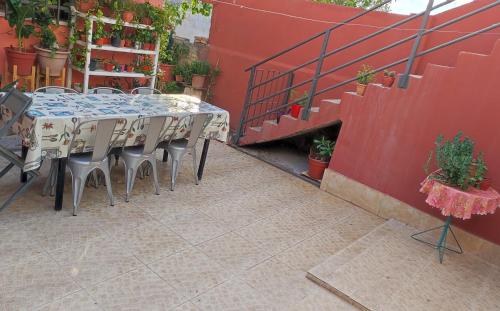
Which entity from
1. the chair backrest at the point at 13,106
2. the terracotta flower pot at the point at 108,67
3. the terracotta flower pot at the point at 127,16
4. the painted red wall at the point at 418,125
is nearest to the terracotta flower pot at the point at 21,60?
the terracotta flower pot at the point at 108,67

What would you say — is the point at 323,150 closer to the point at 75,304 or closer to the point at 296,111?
the point at 296,111

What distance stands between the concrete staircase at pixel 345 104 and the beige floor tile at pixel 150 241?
2.54 meters

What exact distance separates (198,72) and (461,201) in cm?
532

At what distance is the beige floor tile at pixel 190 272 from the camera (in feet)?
9.56

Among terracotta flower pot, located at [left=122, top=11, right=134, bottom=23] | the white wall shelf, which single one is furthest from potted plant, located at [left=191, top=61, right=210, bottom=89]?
terracotta flower pot, located at [left=122, top=11, right=134, bottom=23]

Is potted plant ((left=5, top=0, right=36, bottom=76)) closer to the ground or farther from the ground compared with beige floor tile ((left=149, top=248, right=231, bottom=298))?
Result: farther from the ground

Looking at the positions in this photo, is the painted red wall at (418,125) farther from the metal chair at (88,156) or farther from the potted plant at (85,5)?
the potted plant at (85,5)

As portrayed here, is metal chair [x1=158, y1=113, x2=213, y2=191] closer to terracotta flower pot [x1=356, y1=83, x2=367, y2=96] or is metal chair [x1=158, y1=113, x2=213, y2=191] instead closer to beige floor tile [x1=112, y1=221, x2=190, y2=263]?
beige floor tile [x1=112, y1=221, x2=190, y2=263]

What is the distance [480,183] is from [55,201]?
387cm

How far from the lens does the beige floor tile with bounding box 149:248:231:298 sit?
2914 millimetres

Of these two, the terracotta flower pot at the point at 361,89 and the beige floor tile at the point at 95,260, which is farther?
the terracotta flower pot at the point at 361,89

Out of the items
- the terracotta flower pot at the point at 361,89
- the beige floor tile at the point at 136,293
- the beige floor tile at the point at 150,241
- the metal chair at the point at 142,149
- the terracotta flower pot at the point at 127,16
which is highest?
the terracotta flower pot at the point at 127,16

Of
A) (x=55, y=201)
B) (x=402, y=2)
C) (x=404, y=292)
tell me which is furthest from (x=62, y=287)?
(x=402, y=2)

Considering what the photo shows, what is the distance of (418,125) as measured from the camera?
439 cm
